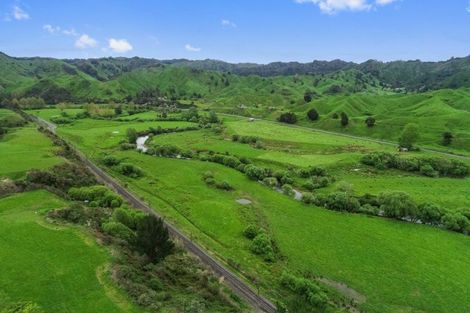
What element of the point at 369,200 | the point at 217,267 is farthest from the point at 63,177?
the point at 369,200

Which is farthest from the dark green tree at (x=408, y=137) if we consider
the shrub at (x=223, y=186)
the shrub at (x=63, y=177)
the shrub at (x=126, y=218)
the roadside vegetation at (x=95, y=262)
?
the shrub at (x=63, y=177)

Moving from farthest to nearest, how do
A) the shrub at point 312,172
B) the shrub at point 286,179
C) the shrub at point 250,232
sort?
the shrub at point 312,172, the shrub at point 286,179, the shrub at point 250,232

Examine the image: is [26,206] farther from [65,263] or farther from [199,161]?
[199,161]

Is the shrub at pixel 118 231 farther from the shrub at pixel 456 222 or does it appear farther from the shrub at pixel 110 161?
the shrub at pixel 456 222

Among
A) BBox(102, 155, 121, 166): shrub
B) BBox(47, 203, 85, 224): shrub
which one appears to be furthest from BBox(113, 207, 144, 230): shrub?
BBox(102, 155, 121, 166): shrub

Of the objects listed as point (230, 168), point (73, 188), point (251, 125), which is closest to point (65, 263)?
point (73, 188)

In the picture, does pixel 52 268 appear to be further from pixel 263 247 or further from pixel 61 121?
pixel 61 121
